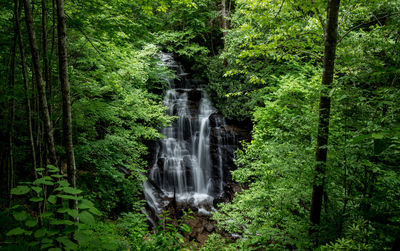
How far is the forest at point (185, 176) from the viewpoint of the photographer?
2676mm

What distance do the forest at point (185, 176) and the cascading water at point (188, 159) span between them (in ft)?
0.38

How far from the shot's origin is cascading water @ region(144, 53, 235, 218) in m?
10.2

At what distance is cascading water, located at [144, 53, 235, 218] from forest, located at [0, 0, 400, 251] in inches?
4.5

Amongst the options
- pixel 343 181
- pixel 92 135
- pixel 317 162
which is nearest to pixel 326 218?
pixel 343 181

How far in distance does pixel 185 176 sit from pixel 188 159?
102cm

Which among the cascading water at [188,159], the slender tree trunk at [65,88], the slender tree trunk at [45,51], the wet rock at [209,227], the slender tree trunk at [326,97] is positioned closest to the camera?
the slender tree trunk at [65,88]

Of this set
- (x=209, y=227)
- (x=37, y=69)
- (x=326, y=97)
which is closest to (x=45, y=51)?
(x=37, y=69)

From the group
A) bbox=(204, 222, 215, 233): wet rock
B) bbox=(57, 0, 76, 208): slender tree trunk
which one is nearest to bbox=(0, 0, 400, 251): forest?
bbox=(57, 0, 76, 208): slender tree trunk

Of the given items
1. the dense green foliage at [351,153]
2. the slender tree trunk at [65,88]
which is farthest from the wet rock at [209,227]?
the slender tree trunk at [65,88]

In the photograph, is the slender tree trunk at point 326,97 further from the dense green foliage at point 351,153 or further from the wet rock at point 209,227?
the wet rock at point 209,227

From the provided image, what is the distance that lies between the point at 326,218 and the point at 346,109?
2.29 m

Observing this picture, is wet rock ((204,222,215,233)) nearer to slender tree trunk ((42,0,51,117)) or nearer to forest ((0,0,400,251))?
forest ((0,0,400,251))

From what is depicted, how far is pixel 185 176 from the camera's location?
11273 mm

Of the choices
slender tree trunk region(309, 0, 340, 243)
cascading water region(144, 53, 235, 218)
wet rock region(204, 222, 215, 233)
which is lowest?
wet rock region(204, 222, 215, 233)
